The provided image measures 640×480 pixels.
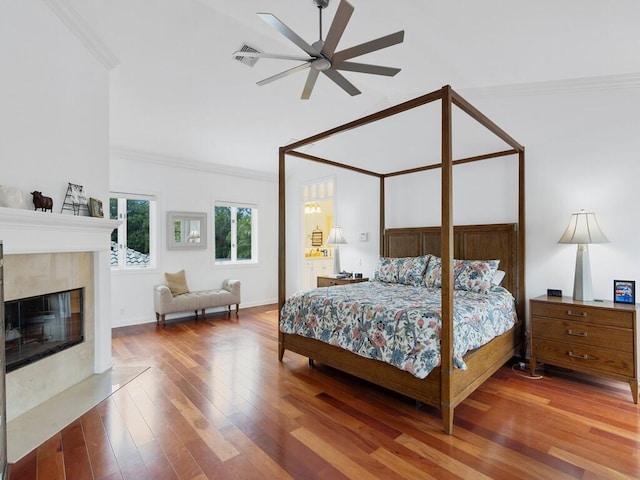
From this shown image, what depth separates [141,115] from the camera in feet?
14.2

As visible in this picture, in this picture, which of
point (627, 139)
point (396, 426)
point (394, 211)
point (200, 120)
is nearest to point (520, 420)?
point (396, 426)

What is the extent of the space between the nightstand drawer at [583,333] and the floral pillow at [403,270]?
4.10ft

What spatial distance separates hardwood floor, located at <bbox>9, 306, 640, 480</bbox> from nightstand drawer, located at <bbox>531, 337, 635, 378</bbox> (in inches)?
8.5

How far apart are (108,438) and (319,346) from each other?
1.70 metres

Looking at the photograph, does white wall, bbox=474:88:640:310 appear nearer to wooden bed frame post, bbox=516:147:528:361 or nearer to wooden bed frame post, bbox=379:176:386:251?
wooden bed frame post, bbox=516:147:528:361

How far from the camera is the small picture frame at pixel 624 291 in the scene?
291cm

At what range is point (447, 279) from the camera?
2289mm

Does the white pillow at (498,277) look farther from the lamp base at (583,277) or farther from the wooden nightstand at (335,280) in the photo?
the wooden nightstand at (335,280)

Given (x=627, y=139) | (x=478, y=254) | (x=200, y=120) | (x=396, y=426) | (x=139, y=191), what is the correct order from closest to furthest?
(x=396, y=426) → (x=627, y=139) → (x=478, y=254) → (x=200, y=120) → (x=139, y=191)

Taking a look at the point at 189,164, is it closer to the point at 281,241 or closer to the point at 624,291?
the point at 281,241

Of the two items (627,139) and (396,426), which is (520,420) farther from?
(627,139)

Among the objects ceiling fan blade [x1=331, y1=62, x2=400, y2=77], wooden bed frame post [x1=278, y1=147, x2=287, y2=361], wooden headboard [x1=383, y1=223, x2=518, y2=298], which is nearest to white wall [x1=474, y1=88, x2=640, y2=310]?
wooden headboard [x1=383, y1=223, x2=518, y2=298]

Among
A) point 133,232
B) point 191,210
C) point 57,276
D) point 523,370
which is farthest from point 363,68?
point 133,232

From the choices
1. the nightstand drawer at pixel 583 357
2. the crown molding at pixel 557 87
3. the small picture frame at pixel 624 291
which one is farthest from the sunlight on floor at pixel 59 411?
the crown molding at pixel 557 87
